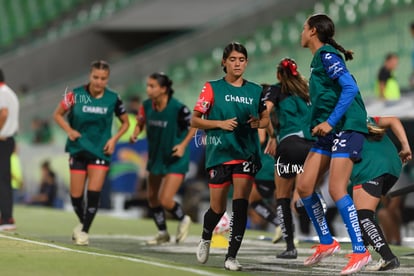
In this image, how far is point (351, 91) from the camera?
909cm

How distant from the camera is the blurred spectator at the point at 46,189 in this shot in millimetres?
22766

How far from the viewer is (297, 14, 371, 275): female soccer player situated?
29.8ft

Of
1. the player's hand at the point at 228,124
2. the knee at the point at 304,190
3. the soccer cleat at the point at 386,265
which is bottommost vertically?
the soccer cleat at the point at 386,265

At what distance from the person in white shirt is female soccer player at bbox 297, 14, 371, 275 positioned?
6.15 m

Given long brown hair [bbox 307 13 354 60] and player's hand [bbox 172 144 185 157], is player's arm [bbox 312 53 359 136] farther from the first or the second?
player's hand [bbox 172 144 185 157]

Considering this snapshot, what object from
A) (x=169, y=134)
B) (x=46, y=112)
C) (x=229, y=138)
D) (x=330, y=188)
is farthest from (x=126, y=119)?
(x=46, y=112)

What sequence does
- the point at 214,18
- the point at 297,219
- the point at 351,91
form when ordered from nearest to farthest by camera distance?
the point at 351,91 < the point at 297,219 < the point at 214,18

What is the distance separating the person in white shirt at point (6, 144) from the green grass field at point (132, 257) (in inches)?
11.4

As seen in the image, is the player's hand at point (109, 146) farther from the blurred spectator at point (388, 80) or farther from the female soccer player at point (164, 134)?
the blurred spectator at point (388, 80)

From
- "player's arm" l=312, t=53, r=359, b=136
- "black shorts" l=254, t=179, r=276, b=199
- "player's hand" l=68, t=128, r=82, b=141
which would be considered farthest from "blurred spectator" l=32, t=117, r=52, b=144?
"player's arm" l=312, t=53, r=359, b=136

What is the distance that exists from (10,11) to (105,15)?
3.50 metres

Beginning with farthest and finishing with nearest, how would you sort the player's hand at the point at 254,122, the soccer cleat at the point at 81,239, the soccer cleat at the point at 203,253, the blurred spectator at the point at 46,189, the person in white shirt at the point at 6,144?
1. the blurred spectator at the point at 46,189
2. the person in white shirt at the point at 6,144
3. the soccer cleat at the point at 81,239
4. the soccer cleat at the point at 203,253
5. the player's hand at the point at 254,122

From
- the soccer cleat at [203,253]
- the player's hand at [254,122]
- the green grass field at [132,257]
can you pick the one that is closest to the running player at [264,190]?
the green grass field at [132,257]

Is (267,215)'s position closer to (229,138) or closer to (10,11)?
(229,138)
